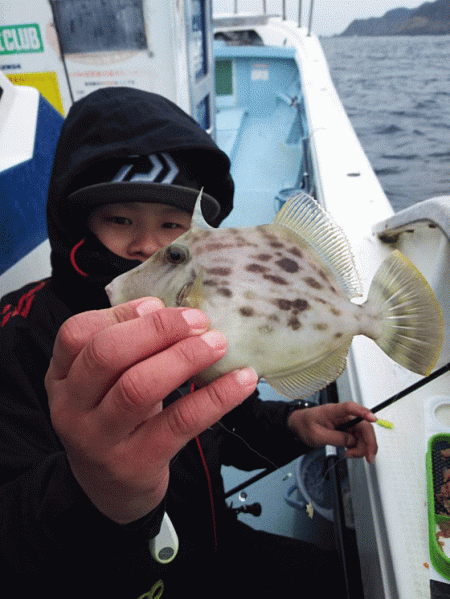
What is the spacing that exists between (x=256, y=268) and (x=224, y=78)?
9739mm

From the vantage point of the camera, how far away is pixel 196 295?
770mm

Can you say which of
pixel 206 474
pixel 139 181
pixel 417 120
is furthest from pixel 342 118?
pixel 417 120

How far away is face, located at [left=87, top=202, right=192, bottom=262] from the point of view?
4.61 feet

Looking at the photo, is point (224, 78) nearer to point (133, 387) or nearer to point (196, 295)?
point (196, 295)

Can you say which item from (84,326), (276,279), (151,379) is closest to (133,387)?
(151,379)

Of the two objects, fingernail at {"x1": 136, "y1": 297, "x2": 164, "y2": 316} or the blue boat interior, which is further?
the blue boat interior

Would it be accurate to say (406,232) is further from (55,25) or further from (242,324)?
(55,25)

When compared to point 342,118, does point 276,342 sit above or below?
above

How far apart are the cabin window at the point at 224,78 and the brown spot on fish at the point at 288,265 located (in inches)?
376

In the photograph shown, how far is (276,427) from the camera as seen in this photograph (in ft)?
5.48

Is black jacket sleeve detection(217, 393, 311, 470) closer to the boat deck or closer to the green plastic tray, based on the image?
the green plastic tray

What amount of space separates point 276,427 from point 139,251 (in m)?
0.91

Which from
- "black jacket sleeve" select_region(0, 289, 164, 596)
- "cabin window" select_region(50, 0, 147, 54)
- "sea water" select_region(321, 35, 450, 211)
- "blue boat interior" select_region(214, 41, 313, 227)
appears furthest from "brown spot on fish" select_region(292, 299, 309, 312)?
"sea water" select_region(321, 35, 450, 211)

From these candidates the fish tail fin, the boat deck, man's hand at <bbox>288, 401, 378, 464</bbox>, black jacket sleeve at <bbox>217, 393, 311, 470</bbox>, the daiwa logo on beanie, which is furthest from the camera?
the boat deck
